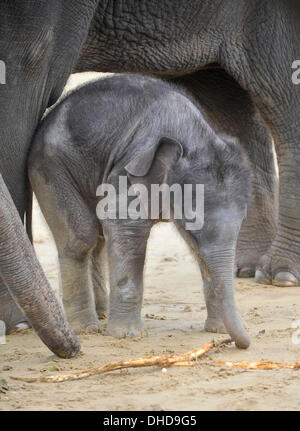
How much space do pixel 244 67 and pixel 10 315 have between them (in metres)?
2.16

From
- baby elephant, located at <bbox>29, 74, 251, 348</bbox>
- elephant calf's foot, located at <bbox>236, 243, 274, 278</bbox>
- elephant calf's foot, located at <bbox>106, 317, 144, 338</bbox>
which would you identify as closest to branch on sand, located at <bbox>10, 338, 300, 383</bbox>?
baby elephant, located at <bbox>29, 74, 251, 348</bbox>

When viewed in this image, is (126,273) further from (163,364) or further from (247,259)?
(247,259)

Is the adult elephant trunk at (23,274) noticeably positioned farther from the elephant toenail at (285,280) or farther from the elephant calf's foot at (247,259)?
the elephant calf's foot at (247,259)

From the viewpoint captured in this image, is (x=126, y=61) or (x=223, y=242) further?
(x=126, y=61)

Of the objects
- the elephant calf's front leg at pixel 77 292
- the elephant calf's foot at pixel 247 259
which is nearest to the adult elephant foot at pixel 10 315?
the elephant calf's front leg at pixel 77 292

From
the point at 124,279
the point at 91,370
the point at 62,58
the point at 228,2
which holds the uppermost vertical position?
the point at 228,2

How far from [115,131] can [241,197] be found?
687 mm

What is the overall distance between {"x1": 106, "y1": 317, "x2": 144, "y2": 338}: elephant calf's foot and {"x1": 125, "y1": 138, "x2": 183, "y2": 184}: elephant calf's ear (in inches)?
25.8

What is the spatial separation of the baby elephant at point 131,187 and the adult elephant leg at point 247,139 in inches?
67.8

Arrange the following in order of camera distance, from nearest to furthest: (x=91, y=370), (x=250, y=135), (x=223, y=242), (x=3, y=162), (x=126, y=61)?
(x=91, y=370), (x=223, y=242), (x=3, y=162), (x=126, y=61), (x=250, y=135)

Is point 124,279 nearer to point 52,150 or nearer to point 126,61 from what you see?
point 52,150

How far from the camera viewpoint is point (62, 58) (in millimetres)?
4996

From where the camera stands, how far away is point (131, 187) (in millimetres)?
4691

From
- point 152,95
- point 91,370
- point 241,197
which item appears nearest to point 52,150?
point 152,95
